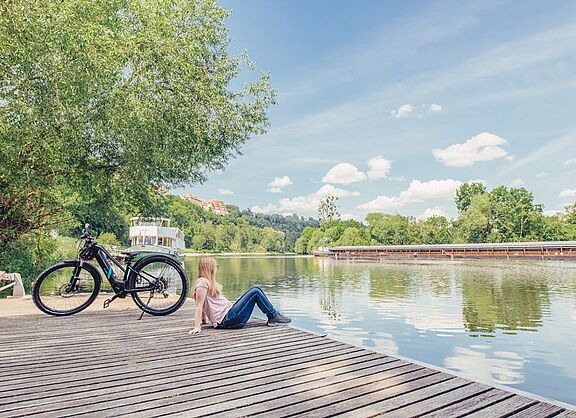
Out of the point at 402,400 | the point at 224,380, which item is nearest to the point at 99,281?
the point at 224,380

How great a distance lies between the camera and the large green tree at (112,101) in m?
8.37

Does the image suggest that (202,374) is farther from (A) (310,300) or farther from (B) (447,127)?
(B) (447,127)

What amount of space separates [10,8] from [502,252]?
56.5m

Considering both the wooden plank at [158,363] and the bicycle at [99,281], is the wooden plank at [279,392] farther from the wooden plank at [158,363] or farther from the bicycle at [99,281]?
the bicycle at [99,281]

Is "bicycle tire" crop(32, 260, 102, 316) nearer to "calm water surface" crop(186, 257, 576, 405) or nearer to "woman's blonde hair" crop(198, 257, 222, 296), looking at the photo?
"woman's blonde hair" crop(198, 257, 222, 296)

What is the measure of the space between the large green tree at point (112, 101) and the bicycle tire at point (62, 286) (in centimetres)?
329

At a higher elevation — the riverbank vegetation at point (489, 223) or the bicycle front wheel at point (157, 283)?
the riverbank vegetation at point (489, 223)

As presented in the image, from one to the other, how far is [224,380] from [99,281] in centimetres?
379

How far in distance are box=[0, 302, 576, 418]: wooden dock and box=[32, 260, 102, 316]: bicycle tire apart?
3.85 feet

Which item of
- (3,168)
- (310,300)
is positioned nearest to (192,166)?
(3,168)

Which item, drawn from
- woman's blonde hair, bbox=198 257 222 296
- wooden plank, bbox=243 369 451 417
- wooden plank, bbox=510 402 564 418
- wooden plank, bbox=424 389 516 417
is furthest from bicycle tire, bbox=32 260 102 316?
wooden plank, bbox=510 402 564 418

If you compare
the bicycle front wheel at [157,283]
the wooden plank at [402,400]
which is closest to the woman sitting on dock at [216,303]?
the bicycle front wheel at [157,283]

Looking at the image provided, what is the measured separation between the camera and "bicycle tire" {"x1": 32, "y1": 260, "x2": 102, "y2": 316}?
22.1 ft

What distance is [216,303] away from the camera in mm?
6285
